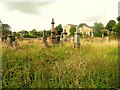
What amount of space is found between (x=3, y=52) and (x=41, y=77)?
2.97 meters

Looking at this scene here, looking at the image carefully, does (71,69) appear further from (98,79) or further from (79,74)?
(98,79)

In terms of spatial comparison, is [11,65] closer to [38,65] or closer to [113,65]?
[38,65]

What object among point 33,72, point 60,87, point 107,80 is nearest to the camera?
point 60,87

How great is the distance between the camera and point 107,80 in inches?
222

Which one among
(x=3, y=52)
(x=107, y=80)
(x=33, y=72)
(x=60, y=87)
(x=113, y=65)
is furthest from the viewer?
(x=3, y=52)

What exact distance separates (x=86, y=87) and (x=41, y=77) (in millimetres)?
1111

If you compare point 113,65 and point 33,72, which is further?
point 113,65

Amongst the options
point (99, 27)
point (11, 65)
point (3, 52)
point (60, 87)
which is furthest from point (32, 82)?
point (99, 27)

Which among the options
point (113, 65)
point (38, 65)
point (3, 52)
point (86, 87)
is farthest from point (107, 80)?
point (3, 52)

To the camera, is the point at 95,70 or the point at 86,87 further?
the point at 95,70

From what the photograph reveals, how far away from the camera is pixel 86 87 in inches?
209

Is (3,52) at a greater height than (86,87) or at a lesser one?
greater

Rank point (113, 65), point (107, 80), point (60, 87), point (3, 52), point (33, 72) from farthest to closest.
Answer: point (3, 52) → point (113, 65) → point (33, 72) → point (107, 80) → point (60, 87)

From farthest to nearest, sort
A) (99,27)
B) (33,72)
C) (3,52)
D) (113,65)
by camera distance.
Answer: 1. (99,27)
2. (3,52)
3. (113,65)
4. (33,72)
